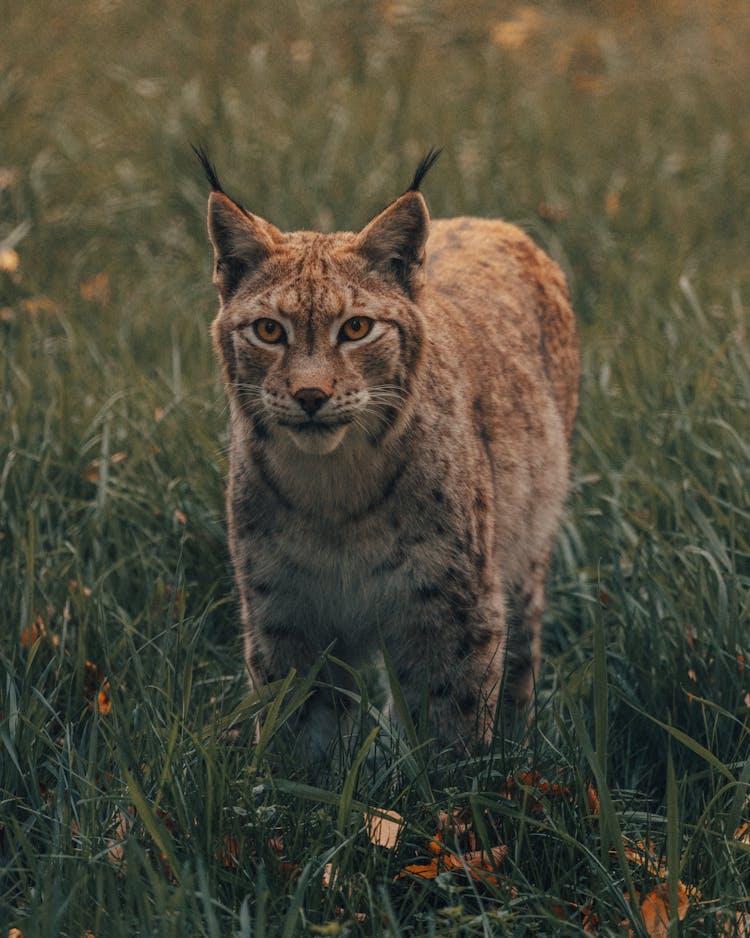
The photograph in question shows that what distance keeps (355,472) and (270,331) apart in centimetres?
43

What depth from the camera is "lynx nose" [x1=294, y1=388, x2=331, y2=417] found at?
3.10m

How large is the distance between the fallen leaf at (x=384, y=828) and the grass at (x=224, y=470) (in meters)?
0.02

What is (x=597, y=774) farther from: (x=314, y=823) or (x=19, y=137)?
(x=19, y=137)

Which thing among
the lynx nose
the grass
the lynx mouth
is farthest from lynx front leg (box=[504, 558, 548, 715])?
the lynx nose

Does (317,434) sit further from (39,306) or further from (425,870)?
(39,306)

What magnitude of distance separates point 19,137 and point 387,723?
5.26 meters

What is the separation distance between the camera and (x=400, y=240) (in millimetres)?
3455

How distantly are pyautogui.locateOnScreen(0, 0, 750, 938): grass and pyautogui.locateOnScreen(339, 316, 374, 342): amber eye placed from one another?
35.3 inches

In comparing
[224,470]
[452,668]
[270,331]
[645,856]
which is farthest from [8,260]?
[645,856]

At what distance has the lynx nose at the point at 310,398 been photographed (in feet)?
10.2

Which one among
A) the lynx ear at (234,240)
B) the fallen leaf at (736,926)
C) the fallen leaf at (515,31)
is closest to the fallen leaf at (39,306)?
the lynx ear at (234,240)

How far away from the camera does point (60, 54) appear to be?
8883 mm

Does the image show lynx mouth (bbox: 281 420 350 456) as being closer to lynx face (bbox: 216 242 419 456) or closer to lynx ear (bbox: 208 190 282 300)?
lynx face (bbox: 216 242 419 456)

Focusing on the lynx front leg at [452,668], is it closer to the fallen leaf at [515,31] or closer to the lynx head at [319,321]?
the lynx head at [319,321]
